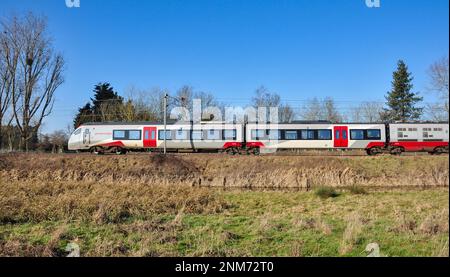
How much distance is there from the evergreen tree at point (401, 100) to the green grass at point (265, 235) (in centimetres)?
55

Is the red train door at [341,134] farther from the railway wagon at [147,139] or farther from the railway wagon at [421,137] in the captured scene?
the railway wagon at [147,139]

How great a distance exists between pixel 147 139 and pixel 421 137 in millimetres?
14076

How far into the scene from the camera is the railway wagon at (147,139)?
13.6 meters

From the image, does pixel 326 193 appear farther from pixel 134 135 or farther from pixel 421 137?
pixel 134 135

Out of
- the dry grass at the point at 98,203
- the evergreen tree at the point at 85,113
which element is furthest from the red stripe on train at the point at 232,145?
the evergreen tree at the point at 85,113

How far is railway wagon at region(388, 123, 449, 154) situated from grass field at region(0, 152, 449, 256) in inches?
4.4

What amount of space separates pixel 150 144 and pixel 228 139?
4.47 meters

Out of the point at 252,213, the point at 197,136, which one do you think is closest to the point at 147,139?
the point at 197,136

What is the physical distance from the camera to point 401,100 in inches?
76.2

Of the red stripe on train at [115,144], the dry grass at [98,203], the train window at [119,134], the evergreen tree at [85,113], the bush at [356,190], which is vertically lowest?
the dry grass at [98,203]

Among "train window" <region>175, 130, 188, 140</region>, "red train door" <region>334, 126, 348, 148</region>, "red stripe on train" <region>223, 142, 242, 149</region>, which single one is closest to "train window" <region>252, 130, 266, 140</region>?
"red train door" <region>334, 126, 348, 148</region>

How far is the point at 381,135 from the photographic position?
306 centimetres
